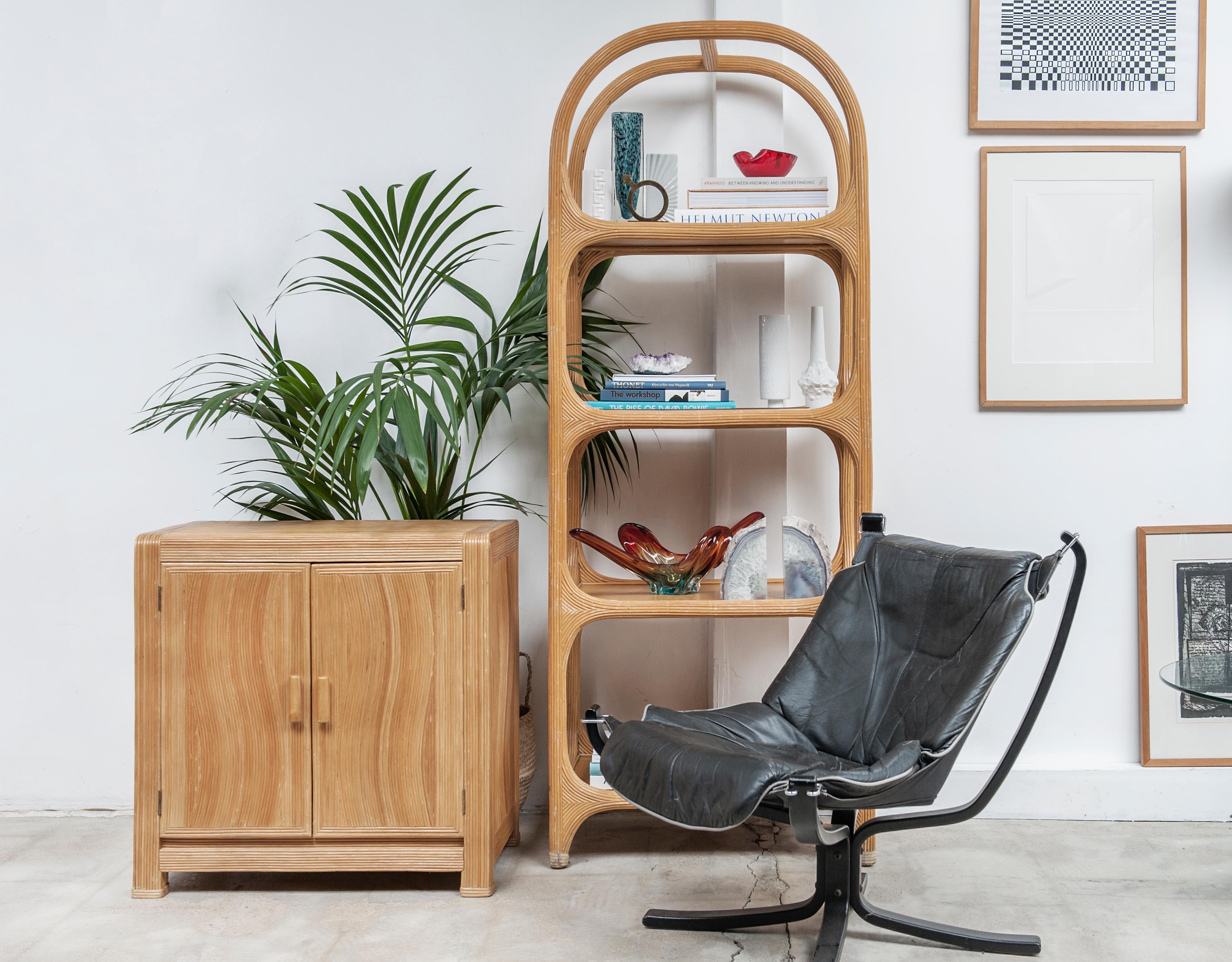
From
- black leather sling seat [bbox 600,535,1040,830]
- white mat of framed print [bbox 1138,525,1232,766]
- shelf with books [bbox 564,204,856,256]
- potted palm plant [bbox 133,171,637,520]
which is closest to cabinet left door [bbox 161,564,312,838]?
potted palm plant [bbox 133,171,637,520]

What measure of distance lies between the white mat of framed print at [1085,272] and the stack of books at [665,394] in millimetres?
822

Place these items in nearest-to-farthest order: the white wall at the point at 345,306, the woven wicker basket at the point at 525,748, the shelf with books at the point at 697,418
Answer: the shelf with books at the point at 697,418, the woven wicker basket at the point at 525,748, the white wall at the point at 345,306

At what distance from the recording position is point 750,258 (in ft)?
8.23

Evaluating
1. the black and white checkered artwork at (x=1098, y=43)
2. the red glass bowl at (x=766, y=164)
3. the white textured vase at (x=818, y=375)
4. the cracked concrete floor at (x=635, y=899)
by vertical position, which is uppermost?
the black and white checkered artwork at (x=1098, y=43)

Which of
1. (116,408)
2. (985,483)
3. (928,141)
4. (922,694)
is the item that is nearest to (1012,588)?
(922,694)

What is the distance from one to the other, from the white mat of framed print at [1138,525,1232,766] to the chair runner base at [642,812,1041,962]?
0.98m

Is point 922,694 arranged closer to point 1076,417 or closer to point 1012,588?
point 1012,588

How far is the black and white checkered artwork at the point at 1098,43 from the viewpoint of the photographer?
8.18 ft

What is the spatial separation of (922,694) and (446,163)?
6.18ft

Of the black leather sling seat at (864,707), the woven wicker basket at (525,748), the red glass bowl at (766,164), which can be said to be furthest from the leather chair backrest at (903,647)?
the red glass bowl at (766,164)

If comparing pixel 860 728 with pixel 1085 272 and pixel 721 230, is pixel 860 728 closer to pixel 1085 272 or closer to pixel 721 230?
pixel 721 230

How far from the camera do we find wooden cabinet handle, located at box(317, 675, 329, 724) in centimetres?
205

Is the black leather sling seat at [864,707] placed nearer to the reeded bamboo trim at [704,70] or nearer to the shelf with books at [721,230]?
the shelf with books at [721,230]

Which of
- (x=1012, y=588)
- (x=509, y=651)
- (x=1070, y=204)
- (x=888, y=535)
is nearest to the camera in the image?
(x=1012, y=588)
